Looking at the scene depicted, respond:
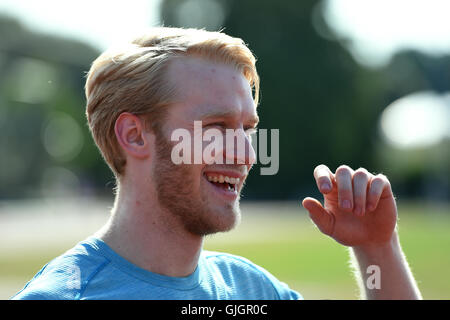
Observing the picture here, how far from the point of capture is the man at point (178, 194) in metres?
2.75

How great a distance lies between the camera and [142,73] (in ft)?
10.0

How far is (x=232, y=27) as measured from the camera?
5072 cm

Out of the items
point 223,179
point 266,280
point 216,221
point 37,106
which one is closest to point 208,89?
point 223,179

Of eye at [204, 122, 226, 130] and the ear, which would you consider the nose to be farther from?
the ear

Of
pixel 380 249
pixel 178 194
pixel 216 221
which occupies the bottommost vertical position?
pixel 380 249

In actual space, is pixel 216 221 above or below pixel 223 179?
below

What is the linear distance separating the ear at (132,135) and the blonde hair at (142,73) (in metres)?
0.04

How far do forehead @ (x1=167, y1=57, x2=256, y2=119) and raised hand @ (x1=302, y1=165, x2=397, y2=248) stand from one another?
0.53 metres

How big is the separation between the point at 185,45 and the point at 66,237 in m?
21.2

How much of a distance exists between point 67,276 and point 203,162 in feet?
2.59

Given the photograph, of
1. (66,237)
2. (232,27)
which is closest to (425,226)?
(66,237)

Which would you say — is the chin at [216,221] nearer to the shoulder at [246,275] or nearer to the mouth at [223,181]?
the mouth at [223,181]

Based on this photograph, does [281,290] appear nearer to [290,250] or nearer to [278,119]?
[290,250]

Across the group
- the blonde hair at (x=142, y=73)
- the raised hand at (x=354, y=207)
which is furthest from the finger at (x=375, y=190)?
the blonde hair at (x=142, y=73)
